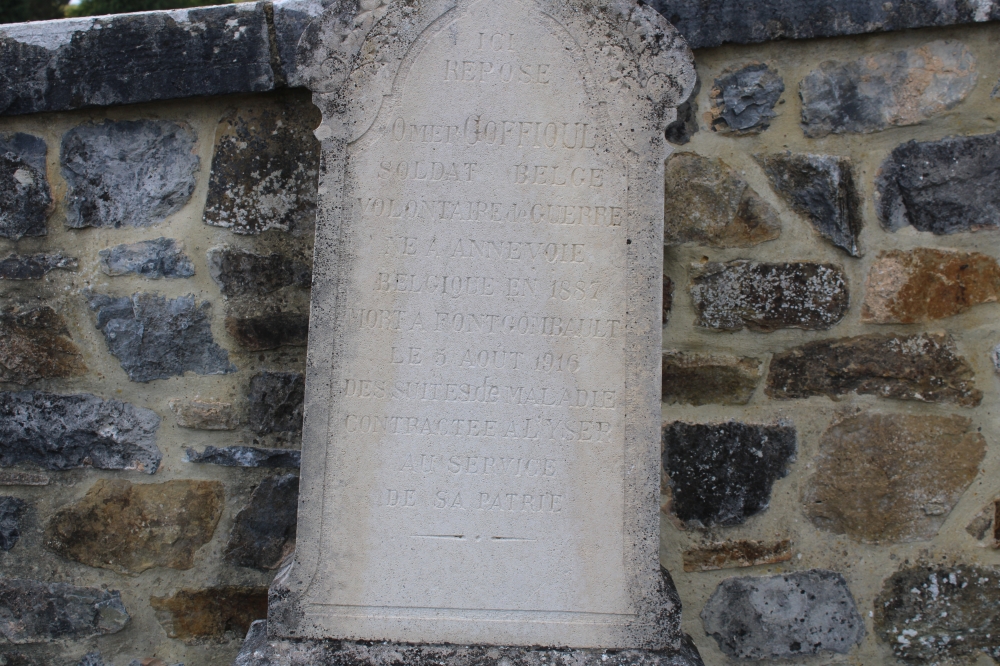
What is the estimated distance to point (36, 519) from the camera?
7.54 feet

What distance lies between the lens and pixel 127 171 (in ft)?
7.52

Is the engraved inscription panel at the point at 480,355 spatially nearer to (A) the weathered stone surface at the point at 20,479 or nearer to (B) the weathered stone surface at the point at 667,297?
(B) the weathered stone surface at the point at 667,297

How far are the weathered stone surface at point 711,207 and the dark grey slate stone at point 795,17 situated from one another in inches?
14.0

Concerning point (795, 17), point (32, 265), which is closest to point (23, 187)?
point (32, 265)

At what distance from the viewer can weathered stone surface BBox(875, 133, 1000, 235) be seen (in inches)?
86.2

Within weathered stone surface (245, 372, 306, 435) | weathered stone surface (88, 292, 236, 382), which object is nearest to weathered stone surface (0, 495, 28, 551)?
weathered stone surface (88, 292, 236, 382)

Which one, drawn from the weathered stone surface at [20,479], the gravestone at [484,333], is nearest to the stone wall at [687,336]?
the weathered stone surface at [20,479]

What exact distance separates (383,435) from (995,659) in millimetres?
1870

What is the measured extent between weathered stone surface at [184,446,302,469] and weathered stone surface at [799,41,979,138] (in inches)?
71.3

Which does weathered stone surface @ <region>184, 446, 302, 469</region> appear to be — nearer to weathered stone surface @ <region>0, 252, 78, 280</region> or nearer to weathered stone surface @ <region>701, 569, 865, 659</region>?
weathered stone surface @ <region>0, 252, 78, 280</region>

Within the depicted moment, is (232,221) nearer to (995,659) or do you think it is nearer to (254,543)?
(254,543)

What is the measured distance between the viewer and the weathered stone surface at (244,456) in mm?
2295

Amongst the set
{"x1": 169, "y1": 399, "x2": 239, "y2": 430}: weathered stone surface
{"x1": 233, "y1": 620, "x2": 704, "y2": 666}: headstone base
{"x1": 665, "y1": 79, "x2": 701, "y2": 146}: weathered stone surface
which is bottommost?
{"x1": 233, "y1": 620, "x2": 704, "y2": 666}: headstone base

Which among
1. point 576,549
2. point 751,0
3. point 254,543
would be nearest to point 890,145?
point 751,0
